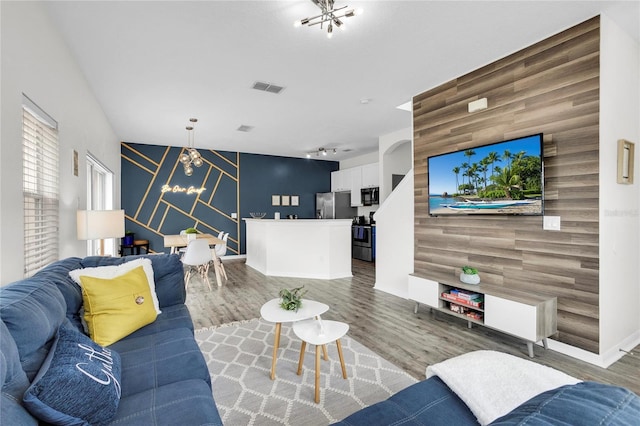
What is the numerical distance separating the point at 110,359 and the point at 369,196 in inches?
266

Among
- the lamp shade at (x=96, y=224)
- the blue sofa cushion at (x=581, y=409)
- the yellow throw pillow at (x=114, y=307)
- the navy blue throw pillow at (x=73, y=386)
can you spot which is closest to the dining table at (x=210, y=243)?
the lamp shade at (x=96, y=224)

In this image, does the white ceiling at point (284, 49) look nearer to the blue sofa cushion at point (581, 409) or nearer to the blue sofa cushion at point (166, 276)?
the blue sofa cushion at point (166, 276)

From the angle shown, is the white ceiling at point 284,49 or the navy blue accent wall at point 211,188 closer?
the white ceiling at point 284,49

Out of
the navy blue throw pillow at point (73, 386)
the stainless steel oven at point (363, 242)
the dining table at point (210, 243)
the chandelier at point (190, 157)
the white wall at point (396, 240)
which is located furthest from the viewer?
the stainless steel oven at point (363, 242)

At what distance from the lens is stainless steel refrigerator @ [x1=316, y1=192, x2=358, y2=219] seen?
27.4ft

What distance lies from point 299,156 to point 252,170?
1.37m

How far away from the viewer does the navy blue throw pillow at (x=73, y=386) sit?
1.00m

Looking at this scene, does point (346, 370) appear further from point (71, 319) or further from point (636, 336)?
point (636, 336)

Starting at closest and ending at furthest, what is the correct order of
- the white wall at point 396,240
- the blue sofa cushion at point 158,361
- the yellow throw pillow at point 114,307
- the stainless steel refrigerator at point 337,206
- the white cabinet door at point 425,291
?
the blue sofa cushion at point 158,361 < the yellow throw pillow at point 114,307 < the white cabinet door at point 425,291 < the white wall at point 396,240 < the stainless steel refrigerator at point 337,206

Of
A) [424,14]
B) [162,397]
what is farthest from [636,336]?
[162,397]

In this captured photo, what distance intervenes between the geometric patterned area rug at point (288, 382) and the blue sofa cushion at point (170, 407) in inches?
23.0

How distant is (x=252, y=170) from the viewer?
8227 millimetres

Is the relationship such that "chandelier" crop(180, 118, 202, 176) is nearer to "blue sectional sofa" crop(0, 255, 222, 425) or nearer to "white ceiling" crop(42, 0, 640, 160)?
"white ceiling" crop(42, 0, 640, 160)

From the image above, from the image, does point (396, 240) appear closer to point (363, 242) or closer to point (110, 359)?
point (363, 242)
